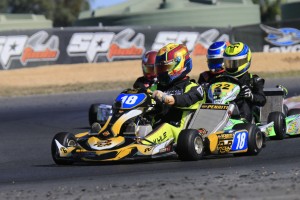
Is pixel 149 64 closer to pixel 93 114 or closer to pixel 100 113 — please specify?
pixel 100 113

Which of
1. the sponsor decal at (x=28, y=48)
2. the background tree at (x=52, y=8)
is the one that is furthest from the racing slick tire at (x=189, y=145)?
the background tree at (x=52, y=8)

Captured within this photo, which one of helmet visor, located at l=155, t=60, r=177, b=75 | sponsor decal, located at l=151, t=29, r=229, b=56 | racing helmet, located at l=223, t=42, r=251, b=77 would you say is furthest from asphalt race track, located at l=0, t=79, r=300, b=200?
sponsor decal, located at l=151, t=29, r=229, b=56

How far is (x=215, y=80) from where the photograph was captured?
10.3 meters

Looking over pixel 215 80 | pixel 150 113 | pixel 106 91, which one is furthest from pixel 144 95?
pixel 106 91

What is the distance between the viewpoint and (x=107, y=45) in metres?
25.8

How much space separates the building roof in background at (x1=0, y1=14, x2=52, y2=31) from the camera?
109 ft

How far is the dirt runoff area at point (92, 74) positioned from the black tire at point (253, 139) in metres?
12.6

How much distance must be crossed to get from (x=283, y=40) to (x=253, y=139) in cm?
1799

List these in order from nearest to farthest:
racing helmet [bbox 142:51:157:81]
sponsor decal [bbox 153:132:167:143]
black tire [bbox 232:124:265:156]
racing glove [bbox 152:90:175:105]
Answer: sponsor decal [bbox 153:132:167:143] → black tire [bbox 232:124:265:156] → racing glove [bbox 152:90:175:105] → racing helmet [bbox 142:51:157:81]

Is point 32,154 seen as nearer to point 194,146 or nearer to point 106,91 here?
point 194,146

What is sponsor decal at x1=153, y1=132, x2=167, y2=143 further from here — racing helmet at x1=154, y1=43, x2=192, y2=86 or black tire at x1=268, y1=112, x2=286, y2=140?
black tire at x1=268, y1=112, x2=286, y2=140

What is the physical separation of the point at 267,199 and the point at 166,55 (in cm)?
404

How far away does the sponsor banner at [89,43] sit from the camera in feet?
79.7

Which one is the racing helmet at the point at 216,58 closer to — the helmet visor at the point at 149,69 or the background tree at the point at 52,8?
the helmet visor at the point at 149,69
